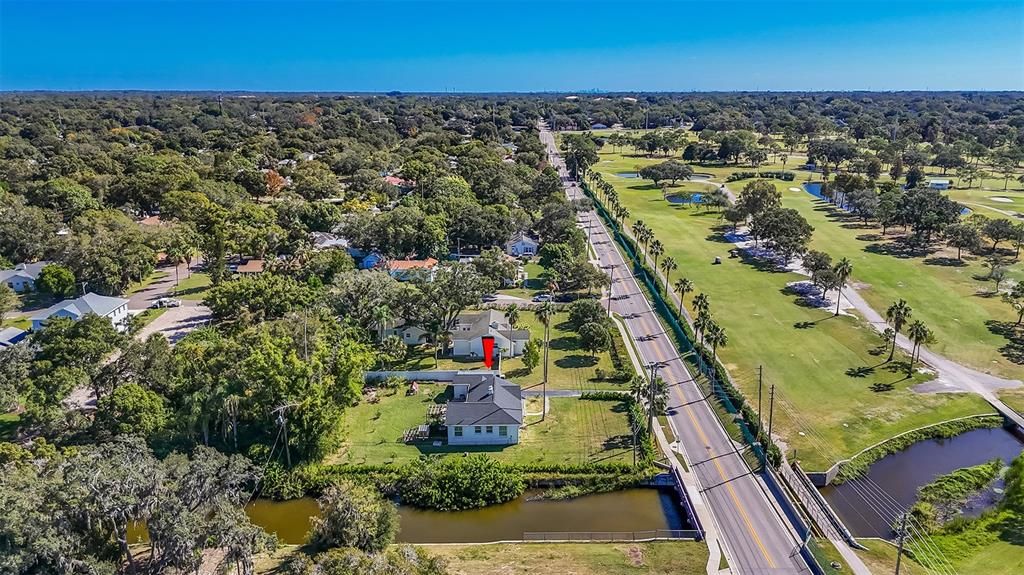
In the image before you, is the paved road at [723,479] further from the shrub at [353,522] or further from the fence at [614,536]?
the shrub at [353,522]

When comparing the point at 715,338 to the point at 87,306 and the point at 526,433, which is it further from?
the point at 87,306

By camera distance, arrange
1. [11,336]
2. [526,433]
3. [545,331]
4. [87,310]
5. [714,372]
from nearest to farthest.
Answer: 1. [526,433]
2. [714,372]
3. [11,336]
4. [87,310]
5. [545,331]

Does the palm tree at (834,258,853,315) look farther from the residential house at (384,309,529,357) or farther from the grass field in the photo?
the grass field

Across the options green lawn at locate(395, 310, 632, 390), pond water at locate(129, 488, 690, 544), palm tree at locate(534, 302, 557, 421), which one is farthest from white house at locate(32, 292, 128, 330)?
palm tree at locate(534, 302, 557, 421)

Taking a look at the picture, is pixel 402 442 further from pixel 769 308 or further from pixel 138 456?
pixel 769 308

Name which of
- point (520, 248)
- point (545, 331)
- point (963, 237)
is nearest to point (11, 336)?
point (545, 331)
